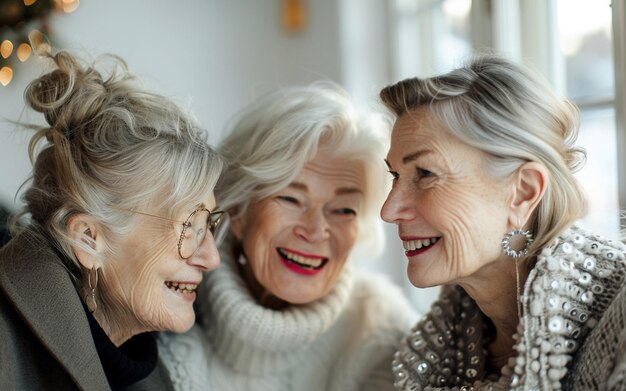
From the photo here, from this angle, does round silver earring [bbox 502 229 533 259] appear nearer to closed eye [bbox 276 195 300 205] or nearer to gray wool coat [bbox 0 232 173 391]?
closed eye [bbox 276 195 300 205]

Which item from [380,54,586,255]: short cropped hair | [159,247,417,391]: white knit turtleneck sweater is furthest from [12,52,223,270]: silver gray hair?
[380,54,586,255]: short cropped hair

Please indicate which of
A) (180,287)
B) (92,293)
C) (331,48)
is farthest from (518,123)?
(331,48)

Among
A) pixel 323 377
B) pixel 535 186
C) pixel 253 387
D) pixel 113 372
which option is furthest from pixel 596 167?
pixel 113 372

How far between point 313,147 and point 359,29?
1218 millimetres

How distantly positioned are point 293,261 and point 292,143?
13.6 inches

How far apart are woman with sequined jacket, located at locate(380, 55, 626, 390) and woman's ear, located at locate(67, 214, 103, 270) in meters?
0.68

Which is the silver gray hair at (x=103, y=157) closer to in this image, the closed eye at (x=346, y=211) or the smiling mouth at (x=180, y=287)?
the smiling mouth at (x=180, y=287)

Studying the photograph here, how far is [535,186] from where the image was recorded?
1.49 meters

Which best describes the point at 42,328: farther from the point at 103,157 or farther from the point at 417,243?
the point at 417,243

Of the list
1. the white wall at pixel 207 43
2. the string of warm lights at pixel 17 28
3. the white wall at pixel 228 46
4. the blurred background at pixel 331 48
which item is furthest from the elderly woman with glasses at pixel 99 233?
the white wall at pixel 207 43

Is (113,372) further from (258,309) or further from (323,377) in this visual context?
(323,377)

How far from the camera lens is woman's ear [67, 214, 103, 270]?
5.08ft

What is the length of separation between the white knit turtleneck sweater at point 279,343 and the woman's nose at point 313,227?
200 mm

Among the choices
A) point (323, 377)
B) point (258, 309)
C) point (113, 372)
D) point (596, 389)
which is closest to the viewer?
point (596, 389)
